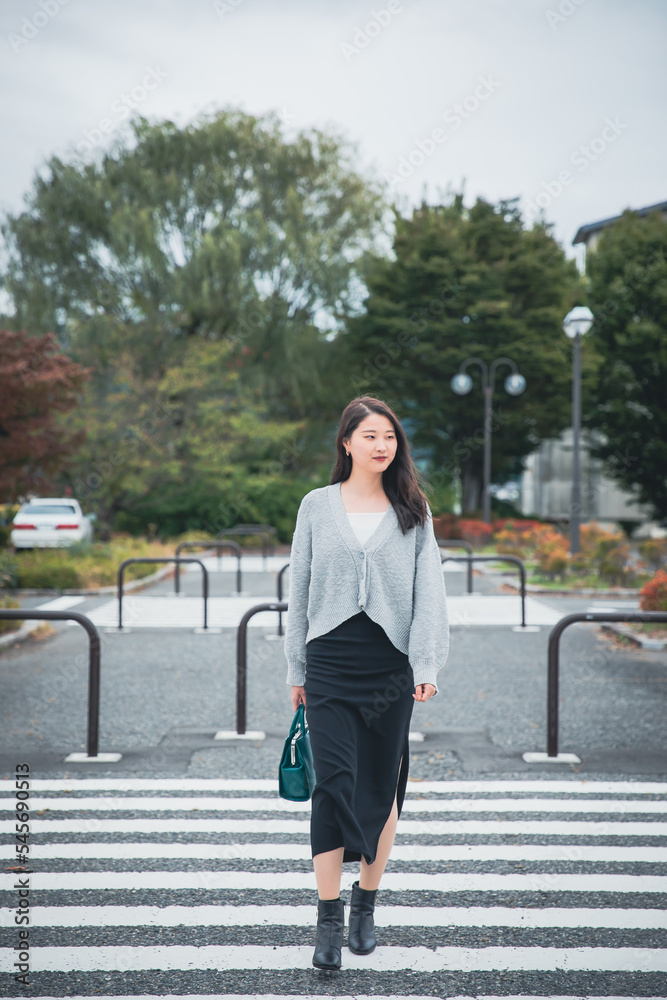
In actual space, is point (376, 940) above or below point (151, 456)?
below

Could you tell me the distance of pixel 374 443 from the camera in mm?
3088

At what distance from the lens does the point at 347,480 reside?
326 centimetres

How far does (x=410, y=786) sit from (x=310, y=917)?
5.71 ft

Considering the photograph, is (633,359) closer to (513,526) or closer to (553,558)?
(513,526)

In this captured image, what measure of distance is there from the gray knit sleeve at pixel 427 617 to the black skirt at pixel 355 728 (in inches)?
3.9

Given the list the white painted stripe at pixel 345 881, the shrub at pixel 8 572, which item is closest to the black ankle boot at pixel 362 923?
the white painted stripe at pixel 345 881

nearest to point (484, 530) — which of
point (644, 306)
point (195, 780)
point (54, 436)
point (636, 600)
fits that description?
point (644, 306)

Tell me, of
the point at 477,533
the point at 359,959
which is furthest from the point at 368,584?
the point at 477,533

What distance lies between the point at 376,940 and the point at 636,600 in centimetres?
1218

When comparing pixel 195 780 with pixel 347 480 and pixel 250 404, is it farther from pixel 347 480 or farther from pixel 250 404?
pixel 250 404

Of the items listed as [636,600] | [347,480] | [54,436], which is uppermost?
[54,436]

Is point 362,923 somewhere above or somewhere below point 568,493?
below

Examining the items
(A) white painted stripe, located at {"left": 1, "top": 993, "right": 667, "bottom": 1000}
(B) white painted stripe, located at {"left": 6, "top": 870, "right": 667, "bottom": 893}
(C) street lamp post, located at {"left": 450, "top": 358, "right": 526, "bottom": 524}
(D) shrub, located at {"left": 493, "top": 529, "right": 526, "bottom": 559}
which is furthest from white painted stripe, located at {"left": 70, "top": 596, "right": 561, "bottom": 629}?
(C) street lamp post, located at {"left": 450, "top": 358, "right": 526, "bottom": 524}

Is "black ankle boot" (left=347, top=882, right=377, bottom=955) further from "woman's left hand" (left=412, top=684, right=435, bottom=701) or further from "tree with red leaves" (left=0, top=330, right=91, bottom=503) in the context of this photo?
"tree with red leaves" (left=0, top=330, right=91, bottom=503)
